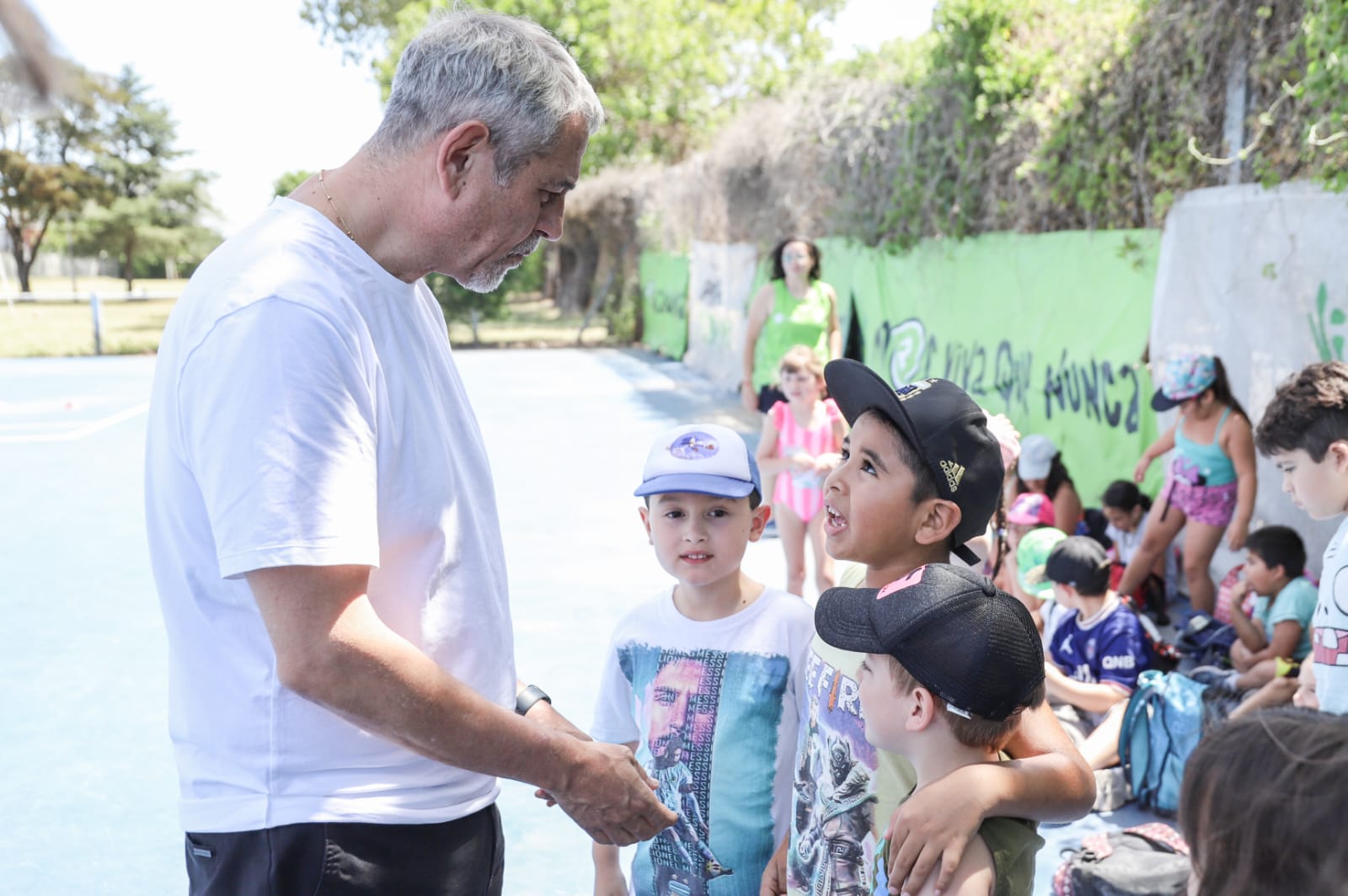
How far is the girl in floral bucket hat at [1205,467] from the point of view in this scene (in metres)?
5.47

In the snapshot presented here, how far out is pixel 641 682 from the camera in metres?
2.62

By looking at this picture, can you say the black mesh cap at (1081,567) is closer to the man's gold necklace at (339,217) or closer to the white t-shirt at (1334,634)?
the white t-shirt at (1334,634)

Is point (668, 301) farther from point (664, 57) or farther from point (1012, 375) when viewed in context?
point (1012, 375)

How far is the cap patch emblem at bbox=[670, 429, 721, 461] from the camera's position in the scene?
2729mm

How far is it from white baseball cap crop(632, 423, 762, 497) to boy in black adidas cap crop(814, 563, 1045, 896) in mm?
809

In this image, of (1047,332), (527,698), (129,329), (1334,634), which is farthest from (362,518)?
(129,329)

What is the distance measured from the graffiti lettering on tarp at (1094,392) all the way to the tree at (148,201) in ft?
166

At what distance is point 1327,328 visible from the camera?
526 cm

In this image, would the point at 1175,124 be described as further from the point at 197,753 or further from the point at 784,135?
the point at 784,135

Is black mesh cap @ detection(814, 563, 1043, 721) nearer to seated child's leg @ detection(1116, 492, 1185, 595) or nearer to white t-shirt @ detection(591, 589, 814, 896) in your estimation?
white t-shirt @ detection(591, 589, 814, 896)

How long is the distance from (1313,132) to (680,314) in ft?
55.3

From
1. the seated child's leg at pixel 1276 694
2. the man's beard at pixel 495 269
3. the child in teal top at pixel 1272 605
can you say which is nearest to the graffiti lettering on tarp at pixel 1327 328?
the child in teal top at pixel 1272 605

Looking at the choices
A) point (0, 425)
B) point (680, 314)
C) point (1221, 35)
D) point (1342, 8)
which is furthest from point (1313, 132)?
point (680, 314)

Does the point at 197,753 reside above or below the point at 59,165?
below
